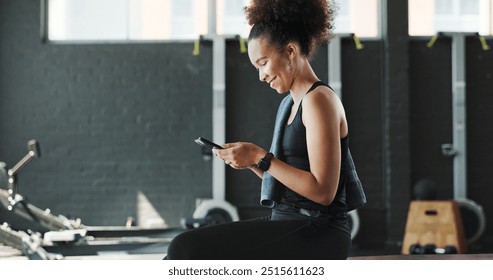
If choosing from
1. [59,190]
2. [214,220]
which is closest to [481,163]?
[214,220]

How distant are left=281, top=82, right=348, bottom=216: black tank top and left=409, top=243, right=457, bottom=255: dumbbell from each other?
3.72m

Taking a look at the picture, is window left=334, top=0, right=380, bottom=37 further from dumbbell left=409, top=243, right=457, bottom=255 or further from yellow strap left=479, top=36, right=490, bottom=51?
dumbbell left=409, top=243, right=457, bottom=255

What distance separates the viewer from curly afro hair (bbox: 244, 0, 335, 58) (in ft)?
4.34

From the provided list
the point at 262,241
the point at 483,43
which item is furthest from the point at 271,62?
the point at 483,43

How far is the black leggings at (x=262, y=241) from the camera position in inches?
48.5

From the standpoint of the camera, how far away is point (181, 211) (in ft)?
19.2

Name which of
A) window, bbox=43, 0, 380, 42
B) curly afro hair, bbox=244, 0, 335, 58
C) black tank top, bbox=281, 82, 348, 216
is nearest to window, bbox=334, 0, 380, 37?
window, bbox=43, 0, 380, 42

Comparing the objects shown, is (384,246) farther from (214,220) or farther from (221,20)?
(221,20)

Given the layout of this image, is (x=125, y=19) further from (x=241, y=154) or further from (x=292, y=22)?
(x=241, y=154)

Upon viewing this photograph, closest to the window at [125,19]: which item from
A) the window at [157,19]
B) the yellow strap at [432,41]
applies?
the window at [157,19]

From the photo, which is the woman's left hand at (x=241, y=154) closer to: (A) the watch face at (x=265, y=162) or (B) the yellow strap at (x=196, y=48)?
(A) the watch face at (x=265, y=162)

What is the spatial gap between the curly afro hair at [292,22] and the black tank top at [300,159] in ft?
0.35
